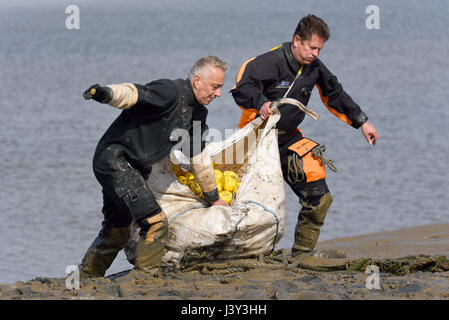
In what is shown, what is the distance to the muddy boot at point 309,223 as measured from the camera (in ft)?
19.5

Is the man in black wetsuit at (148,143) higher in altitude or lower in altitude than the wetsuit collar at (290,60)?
lower

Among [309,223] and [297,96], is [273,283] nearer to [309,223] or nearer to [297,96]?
[309,223]

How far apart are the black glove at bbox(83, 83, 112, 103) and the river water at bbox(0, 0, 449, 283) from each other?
3.12 metres

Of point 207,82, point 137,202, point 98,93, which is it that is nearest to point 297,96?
point 207,82

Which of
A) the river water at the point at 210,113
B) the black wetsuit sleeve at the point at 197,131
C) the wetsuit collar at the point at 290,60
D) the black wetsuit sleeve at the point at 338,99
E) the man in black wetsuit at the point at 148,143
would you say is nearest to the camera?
the man in black wetsuit at the point at 148,143

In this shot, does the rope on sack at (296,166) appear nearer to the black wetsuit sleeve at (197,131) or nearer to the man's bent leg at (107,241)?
the black wetsuit sleeve at (197,131)

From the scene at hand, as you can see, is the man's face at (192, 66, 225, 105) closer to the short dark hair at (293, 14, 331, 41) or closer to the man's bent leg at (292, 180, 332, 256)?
the short dark hair at (293, 14, 331, 41)

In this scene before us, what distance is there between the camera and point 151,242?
5137 millimetres

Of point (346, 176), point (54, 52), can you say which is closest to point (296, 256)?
point (346, 176)

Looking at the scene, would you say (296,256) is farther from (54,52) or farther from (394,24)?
(394,24)

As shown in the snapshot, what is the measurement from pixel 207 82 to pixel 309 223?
161 centimetres

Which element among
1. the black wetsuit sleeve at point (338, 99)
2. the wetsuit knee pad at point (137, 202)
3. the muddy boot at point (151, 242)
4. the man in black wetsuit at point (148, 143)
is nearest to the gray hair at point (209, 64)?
the man in black wetsuit at point (148, 143)

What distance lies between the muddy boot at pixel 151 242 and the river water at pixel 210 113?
7.43ft

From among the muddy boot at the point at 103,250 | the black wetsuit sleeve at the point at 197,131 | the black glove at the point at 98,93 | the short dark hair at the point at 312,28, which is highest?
the short dark hair at the point at 312,28
